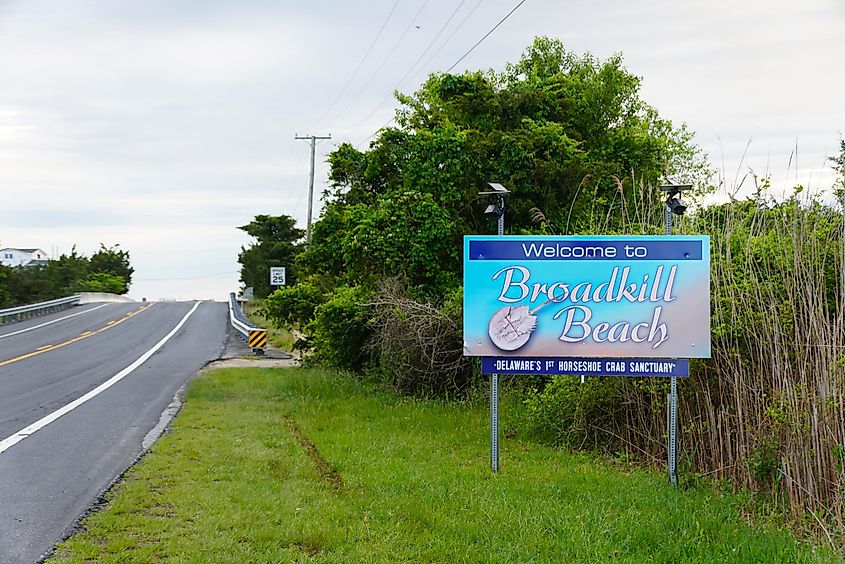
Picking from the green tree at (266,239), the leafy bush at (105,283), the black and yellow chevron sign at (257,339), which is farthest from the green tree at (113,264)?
the black and yellow chevron sign at (257,339)

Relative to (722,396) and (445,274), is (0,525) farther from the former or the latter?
(445,274)

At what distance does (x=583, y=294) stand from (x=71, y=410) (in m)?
8.94

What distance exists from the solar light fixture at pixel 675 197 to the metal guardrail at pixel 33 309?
35.5 metres

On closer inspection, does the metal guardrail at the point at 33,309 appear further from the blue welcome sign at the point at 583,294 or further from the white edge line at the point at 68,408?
the blue welcome sign at the point at 583,294

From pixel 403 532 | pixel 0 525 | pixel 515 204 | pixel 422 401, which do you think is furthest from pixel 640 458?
pixel 515 204

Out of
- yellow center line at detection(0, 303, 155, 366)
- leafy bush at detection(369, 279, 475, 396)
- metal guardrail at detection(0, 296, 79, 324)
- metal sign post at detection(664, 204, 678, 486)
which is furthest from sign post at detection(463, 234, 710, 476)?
metal guardrail at detection(0, 296, 79, 324)

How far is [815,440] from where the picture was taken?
23.7 feet

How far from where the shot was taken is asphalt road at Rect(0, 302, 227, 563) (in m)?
7.57

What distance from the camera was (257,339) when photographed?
27.2m

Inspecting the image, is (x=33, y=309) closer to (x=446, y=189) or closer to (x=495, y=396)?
(x=446, y=189)

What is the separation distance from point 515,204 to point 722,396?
8242mm

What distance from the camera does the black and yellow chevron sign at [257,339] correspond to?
2719 centimetres

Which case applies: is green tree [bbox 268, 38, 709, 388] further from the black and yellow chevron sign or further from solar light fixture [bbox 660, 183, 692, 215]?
the black and yellow chevron sign

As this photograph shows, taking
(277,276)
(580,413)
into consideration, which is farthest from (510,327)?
(277,276)
